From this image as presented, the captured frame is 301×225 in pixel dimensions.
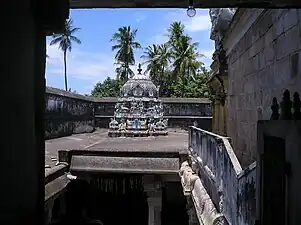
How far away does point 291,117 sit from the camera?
231 cm

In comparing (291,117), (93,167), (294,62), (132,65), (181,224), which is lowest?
(181,224)

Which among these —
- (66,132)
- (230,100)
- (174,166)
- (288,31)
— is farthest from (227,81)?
(66,132)

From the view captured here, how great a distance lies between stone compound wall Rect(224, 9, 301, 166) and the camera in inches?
161

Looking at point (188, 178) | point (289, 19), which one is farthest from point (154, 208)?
point (289, 19)

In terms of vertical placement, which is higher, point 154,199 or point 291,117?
point 291,117

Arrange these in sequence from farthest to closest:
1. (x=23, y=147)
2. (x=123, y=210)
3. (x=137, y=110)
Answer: (x=137, y=110) < (x=123, y=210) < (x=23, y=147)

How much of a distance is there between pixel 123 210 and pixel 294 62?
12.5 meters

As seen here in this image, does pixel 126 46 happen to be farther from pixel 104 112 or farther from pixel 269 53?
pixel 269 53

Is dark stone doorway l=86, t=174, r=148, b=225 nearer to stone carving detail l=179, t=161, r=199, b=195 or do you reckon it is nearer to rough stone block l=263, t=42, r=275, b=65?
stone carving detail l=179, t=161, r=199, b=195

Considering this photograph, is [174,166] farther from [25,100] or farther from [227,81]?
[25,100]

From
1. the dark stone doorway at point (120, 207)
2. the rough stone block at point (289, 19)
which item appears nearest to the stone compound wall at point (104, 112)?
the dark stone doorway at point (120, 207)

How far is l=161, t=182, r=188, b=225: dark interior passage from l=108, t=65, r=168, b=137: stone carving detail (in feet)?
11.1

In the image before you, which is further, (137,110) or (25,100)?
(137,110)

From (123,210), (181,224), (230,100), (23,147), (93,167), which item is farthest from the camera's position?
(123,210)
